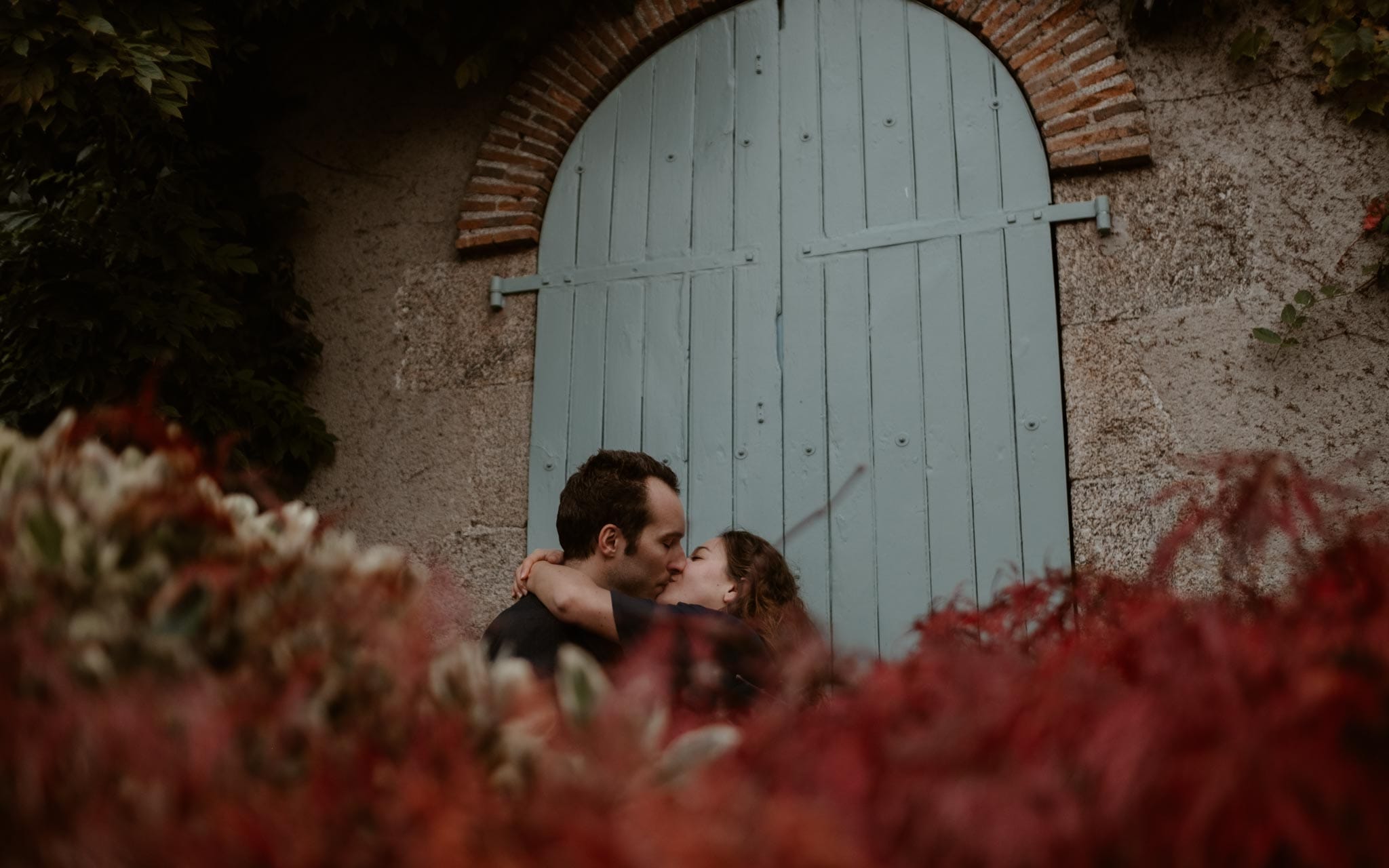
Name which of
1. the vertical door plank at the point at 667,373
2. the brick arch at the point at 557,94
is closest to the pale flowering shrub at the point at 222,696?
the vertical door plank at the point at 667,373

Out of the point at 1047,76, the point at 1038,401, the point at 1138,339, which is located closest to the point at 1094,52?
the point at 1047,76

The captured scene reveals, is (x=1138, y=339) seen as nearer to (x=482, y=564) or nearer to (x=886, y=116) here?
(x=886, y=116)

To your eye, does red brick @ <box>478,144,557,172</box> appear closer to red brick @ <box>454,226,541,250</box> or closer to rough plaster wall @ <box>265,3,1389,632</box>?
rough plaster wall @ <box>265,3,1389,632</box>

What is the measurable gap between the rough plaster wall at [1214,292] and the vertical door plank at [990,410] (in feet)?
A: 0.64

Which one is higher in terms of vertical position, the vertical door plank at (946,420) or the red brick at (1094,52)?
the red brick at (1094,52)

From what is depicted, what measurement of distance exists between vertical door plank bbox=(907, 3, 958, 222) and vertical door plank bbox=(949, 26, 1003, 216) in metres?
0.03

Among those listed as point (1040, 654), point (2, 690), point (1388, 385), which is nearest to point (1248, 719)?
point (1040, 654)

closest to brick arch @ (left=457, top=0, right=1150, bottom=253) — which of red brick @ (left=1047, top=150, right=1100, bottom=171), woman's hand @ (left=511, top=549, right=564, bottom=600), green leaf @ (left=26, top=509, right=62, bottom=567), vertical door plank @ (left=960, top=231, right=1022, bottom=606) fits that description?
red brick @ (left=1047, top=150, right=1100, bottom=171)

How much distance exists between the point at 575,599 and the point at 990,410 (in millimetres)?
1655

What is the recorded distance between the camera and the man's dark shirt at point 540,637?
2.94 metres

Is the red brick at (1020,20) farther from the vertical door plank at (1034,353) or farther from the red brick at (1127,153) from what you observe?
the red brick at (1127,153)

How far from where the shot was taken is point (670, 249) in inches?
175

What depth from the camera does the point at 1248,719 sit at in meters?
0.90

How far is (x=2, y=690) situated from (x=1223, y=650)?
1062 mm
